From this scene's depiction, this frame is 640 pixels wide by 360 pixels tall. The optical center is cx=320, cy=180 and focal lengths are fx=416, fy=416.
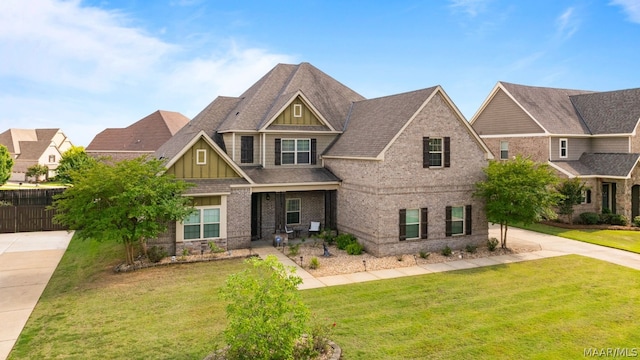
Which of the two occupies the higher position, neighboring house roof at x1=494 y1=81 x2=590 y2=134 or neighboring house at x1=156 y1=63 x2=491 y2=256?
neighboring house roof at x1=494 y1=81 x2=590 y2=134

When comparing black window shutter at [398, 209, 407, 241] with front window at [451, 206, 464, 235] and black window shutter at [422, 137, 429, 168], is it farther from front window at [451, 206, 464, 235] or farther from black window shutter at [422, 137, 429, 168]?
front window at [451, 206, 464, 235]

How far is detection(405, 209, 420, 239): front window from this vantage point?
19.9 m

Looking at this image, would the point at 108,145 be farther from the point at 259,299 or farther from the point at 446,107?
the point at 259,299

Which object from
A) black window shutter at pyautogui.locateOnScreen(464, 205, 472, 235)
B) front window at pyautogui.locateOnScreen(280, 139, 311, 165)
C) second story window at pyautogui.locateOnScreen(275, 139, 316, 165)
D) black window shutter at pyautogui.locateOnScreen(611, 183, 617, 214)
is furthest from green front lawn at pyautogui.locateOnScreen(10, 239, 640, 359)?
black window shutter at pyautogui.locateOnScreen(611, 183, 617, 214)

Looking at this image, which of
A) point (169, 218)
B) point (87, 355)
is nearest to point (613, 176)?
point (169, 218)

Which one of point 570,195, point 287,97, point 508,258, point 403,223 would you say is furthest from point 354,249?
point 570,195

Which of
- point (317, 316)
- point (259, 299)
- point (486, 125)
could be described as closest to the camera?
point (259, 299)

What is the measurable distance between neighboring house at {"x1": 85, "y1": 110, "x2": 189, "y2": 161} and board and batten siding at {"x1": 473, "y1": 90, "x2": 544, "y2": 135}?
29.7 metres

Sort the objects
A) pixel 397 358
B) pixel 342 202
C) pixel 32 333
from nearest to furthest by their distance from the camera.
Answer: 1. pixel 397 358
2. pixel 32 333
3. pixel 342 202

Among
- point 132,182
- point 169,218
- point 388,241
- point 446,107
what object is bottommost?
point 388,241

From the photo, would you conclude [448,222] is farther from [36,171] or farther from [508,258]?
[36,171]

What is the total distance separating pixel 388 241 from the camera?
19359 mm

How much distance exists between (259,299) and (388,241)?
11818mm

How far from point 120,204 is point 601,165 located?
32.0m
